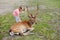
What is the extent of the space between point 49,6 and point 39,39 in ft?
5.93

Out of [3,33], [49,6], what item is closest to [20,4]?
[49,6]

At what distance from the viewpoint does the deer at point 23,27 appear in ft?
11.0

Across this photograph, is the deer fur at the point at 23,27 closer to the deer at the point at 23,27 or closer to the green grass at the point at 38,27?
the deer at the point at 23,27

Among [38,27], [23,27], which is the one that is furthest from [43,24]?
[23,27]

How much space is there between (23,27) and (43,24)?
55cm

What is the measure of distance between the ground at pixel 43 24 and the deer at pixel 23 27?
0.30 ft

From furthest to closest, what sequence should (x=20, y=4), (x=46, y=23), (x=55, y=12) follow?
(x=20, y=4)
(x=55, y=12)
(x=46, y=23)

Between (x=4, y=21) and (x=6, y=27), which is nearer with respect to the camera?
(x=6, y=27)

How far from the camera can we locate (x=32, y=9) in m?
4.61

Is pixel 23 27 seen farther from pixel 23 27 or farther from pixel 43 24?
pixel 43 24

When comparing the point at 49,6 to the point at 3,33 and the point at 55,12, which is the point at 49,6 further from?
the point at 3,33

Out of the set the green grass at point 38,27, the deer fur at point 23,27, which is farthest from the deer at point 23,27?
the green grass at point 38,27

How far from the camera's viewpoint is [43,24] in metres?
3.84

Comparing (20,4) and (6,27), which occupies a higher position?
(20,4)
